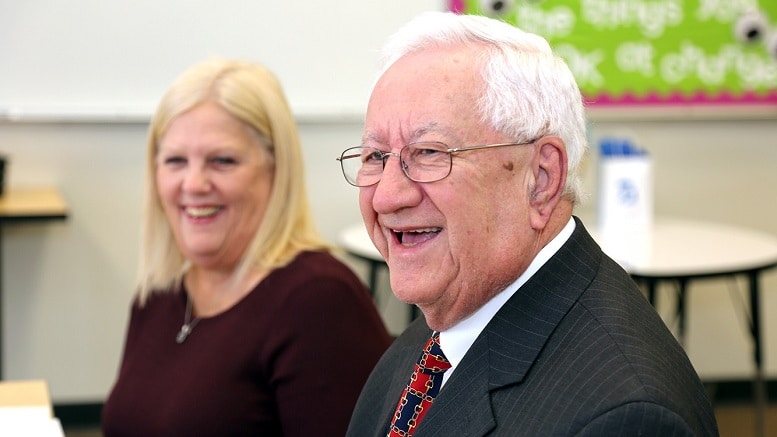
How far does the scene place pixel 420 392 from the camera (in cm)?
133

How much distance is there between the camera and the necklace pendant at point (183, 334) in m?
2.10

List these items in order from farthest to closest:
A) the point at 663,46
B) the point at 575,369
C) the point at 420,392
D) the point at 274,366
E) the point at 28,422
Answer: the point at 663,46
the point at 274,366
the point at 28,422
the point at 420,392
the point at 575,369

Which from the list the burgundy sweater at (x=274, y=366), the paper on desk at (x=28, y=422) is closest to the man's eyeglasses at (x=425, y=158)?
the burgundy sweater at (x=274, y=366)

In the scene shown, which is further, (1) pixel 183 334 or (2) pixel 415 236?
(1) pixel 183 334

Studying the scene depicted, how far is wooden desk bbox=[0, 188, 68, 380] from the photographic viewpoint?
306 centimetres

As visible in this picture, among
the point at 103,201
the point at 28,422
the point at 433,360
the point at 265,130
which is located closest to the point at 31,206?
the point at 103,201

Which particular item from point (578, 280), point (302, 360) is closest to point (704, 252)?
point (302, 360)

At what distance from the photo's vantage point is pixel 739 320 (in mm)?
4121

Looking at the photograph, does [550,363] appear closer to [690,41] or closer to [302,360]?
[302,360]

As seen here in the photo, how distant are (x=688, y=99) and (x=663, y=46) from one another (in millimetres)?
226

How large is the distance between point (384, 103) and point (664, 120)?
292 centimetres

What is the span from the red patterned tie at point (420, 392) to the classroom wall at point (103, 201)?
8.04 feet

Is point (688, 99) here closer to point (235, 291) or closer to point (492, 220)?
point (235, 291)

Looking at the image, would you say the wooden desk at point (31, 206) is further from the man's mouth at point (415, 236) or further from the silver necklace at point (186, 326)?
the man's mouth at point (415, 236)
